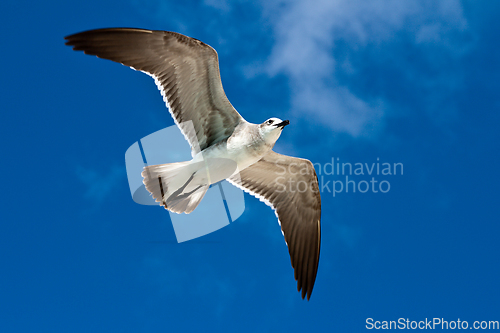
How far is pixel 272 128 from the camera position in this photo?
20.1ft

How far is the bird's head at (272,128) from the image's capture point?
6109mm

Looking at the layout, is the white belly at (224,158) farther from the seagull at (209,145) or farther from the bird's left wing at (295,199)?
the bird's left wing at (295,199)

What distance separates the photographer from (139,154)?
274 inches

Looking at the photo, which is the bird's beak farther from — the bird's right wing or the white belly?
the bird's right wing

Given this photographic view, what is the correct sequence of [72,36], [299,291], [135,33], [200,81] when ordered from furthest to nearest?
1. [299,291]
2. [200,81]
3. [135,33]
4. [72,36]

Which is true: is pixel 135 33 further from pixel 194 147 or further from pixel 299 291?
pixel 299 291

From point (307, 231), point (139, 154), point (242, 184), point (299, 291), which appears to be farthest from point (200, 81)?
point (299, 291)

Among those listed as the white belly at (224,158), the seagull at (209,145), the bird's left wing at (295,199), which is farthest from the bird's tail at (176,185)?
the bird's left wing at (295,199)

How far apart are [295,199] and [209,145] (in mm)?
2117

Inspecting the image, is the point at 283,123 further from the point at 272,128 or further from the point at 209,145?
the point at 209,145

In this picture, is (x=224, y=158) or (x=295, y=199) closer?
(x=224, y=158)

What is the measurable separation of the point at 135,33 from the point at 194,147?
76.3 inches

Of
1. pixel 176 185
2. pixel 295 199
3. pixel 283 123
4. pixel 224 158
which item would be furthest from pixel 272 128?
pixel 295 199

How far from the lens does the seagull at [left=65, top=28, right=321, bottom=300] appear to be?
5727 mm
